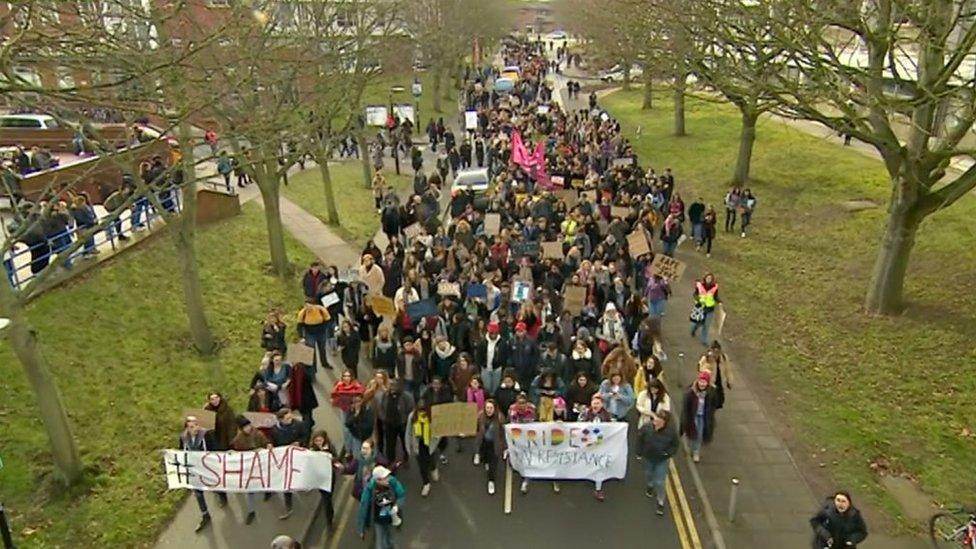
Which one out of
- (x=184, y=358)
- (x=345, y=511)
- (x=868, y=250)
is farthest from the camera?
(x=868, y=250)

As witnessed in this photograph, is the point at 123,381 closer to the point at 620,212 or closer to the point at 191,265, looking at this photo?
the point at 191,265

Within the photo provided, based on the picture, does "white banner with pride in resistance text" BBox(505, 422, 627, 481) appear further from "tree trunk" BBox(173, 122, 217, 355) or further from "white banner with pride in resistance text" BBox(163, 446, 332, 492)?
"tree trunk" BBox(173, 122, 217, 355)

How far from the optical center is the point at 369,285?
15477 mm

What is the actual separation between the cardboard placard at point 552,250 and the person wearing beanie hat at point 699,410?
5.89 metres

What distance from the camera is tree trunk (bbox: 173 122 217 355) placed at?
13703mm

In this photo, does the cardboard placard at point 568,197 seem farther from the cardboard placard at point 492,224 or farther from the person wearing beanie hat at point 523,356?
the person wearing beanie hat at point 523,356

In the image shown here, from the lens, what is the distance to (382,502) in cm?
897

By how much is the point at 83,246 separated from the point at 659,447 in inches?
451

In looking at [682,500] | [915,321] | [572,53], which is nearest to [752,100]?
[915,321]

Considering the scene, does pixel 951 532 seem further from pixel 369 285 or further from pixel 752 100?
pixel 369 285

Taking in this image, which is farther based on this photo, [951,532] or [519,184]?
[519,184]

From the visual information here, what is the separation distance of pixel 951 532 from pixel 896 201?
796 centimetres

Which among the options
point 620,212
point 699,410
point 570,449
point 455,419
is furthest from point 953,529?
point 620,212

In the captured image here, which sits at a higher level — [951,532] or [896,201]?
[896,201]
